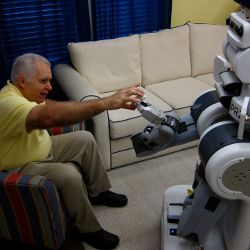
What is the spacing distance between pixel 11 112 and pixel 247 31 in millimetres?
1055

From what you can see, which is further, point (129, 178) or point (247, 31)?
point (129, 178)

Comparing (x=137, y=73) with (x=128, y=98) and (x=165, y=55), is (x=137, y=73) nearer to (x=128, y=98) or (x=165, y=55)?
(x=165, y=55)

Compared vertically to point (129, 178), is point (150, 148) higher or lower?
higher

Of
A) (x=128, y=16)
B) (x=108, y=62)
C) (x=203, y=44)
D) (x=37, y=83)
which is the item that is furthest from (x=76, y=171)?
(x=203, y=44)

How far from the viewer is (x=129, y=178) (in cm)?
238

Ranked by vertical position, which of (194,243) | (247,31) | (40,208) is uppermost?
(247,31)

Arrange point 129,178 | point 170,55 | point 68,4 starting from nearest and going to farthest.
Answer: point 129,178 → point 68,4 → point 170,55

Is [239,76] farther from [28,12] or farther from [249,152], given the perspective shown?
[28,12]

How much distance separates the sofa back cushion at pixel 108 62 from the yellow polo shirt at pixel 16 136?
0.91m

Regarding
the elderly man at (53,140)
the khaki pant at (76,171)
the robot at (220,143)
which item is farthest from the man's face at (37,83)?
the robot at (220,143)

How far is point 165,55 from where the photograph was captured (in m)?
2.85

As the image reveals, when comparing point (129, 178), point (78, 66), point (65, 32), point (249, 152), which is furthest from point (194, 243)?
point (65, 32)

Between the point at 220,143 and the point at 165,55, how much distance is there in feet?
6.05

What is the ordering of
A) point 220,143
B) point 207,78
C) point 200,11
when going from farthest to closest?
point 200,11
point 207,78
point 220,143
